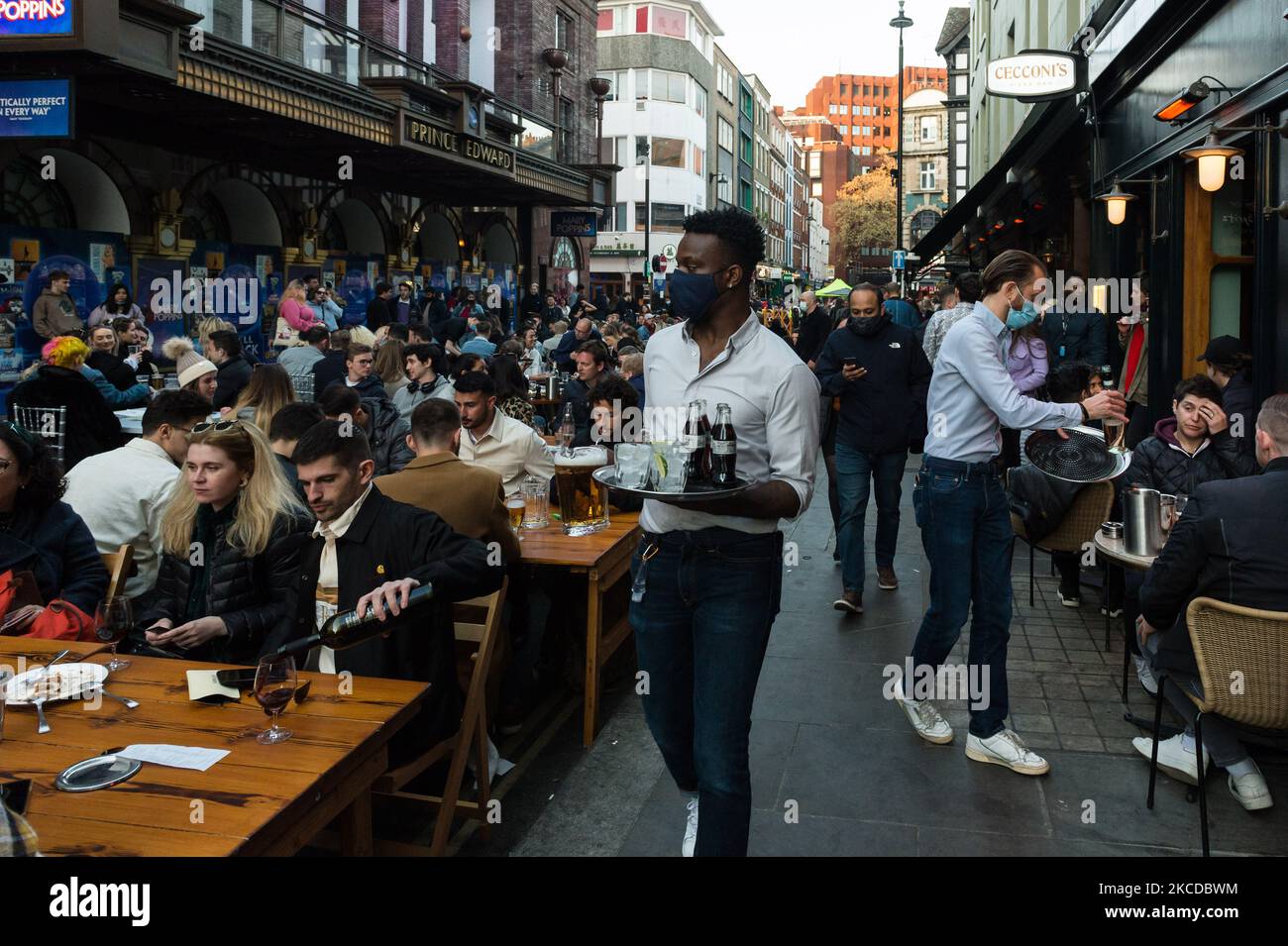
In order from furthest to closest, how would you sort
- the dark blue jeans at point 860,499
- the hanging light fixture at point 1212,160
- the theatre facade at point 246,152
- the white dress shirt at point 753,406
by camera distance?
the theatre facade at point 246,152 → the hanging light fixture at point 1212,160 → the dark blue jeans at point 860,499 → the white dress shirt at point 753,406

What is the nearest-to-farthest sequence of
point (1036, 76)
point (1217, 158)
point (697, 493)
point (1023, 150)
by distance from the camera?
1. point (697, 493)
2. point (1217, 158)
3. point (1036, 76)
4. point (1023, 150)

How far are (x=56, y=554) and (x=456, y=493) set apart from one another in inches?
61.6

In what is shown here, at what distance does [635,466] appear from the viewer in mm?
3111

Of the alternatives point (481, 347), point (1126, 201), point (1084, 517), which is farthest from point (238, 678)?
point (481, 347)

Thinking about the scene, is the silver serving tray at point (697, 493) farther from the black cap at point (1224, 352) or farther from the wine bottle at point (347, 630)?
the black cap at point (1224, 352)

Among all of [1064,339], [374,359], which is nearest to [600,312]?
[1064,339]

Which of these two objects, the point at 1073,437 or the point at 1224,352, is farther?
the point at 1224,352

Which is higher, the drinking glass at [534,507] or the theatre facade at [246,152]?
the theatre facade at [246,152]

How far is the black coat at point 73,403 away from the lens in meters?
8.58

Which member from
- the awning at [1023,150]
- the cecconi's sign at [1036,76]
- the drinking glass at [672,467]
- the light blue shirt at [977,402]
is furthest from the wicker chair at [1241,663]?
the awning at [1023,150]

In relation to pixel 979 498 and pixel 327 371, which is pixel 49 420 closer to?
pixel 327 371

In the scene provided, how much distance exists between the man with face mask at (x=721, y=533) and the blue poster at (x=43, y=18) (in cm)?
889

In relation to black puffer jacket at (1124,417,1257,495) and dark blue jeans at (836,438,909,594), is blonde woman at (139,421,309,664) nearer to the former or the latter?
dark blue jeans at (836,438,909,594)

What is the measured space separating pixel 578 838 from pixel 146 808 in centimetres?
200
